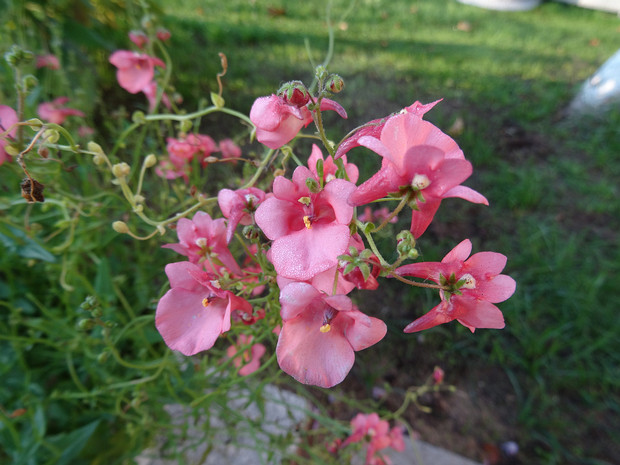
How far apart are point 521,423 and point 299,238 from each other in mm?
1170

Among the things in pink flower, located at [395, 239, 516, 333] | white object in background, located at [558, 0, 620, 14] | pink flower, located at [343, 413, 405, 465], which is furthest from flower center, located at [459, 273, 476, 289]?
white object in background, located at [558, 0, 620, 14]

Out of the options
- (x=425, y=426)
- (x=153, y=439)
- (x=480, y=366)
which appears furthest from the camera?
(x=480, y=366)

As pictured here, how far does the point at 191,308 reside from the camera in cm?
47

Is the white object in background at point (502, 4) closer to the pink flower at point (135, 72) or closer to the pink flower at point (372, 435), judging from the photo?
the pink flower at point (135, 72)

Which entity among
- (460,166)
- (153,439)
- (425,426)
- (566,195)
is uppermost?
(460,166)

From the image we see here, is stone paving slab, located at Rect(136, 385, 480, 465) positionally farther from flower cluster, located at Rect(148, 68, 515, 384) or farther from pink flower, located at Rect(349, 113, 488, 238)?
pink flower, located at Rect(349, 113, 488, 238)

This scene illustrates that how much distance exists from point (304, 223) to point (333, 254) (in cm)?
6

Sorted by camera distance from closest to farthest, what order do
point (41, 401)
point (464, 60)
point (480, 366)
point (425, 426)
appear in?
point (41, 401) < point (425, 426) < point (480, 366) < point (464, 60)

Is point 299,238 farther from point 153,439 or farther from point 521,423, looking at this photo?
point 521,423

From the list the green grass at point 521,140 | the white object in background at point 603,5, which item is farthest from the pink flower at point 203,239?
the white object in background at point 603,5

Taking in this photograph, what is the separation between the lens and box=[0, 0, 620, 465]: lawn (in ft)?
3.92

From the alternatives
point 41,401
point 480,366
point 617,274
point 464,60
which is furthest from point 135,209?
point 464,60

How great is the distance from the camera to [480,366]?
135cm

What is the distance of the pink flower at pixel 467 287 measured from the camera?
404mm
